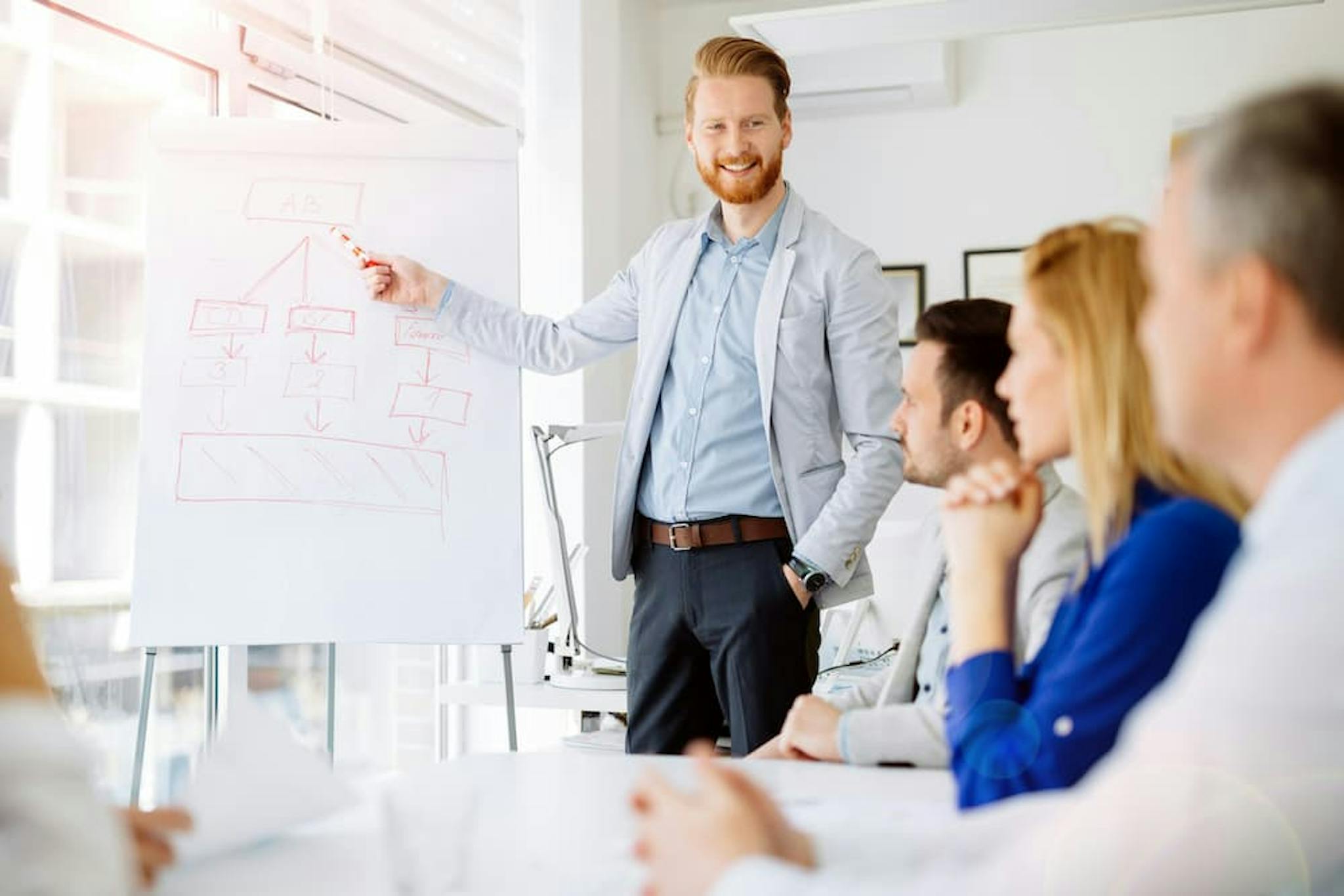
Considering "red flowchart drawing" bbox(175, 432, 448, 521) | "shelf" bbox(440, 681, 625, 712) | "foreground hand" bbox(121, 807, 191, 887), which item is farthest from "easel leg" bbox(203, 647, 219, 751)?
"foreground hand" bbox(121, 807, 191, 887)

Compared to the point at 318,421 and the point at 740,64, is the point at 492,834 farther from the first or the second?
the point at 740,64

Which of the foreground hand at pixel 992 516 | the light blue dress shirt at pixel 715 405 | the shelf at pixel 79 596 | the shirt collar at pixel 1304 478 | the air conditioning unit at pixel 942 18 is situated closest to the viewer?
the shirt collar at pixel 1304 478

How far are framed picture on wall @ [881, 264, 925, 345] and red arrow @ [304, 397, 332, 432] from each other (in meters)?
2.93

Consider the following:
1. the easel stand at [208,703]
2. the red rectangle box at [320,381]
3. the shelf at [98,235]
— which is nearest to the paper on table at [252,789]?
the easel stand at [208,703]

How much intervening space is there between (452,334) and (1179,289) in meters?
1.99

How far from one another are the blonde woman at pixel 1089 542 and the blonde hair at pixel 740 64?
1353mm

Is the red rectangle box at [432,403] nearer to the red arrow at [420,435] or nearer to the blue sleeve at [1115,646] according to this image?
the red arrow at [420,435]

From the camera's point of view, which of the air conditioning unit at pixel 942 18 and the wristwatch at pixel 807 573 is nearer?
the wristwatch at pixel 807 573

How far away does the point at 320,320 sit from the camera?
2607 millimetres

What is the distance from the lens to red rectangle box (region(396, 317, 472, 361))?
2.64 m

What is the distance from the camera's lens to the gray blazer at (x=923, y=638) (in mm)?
1429

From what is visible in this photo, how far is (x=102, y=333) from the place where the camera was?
294cm

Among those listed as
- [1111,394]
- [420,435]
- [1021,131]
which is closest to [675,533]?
[420,435]

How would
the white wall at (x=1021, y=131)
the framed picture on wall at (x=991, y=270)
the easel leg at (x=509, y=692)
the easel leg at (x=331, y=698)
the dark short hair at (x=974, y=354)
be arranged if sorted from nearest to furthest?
the dark short hair at (x=974, y=354)
the easel leg at (x=509, y=692)
the easel leg at (x=331, y=698)
the white wall at (x=1021, y=131)
the framed picture on wall at (x=991, y=270)
